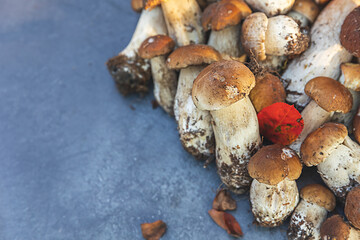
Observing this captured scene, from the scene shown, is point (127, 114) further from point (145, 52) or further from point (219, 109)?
point (219, 109)

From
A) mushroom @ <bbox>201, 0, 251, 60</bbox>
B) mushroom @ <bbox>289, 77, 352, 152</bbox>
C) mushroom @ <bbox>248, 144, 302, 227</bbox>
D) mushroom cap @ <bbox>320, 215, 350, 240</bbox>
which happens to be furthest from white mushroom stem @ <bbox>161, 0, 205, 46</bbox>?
mushroom cap @ <bbox>320, 215, 350, 240</bbox>

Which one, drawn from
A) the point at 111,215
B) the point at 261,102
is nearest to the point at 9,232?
the point at 111,215

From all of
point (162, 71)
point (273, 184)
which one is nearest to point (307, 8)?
point (162, 71)

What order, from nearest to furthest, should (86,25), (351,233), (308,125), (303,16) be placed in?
(351,233), (308,125), (303,16), (86,25)

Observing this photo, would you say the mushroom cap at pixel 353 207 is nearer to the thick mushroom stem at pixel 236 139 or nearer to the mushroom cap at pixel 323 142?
the mushroom cap at pixel 323 142

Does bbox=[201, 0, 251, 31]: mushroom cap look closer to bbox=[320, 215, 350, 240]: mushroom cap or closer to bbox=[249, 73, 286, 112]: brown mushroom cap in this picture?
bbox=[249, 73, 286, 112]: brown mushroom cap

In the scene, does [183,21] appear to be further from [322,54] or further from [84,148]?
[84,148]

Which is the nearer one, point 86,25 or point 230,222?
point 230,222
